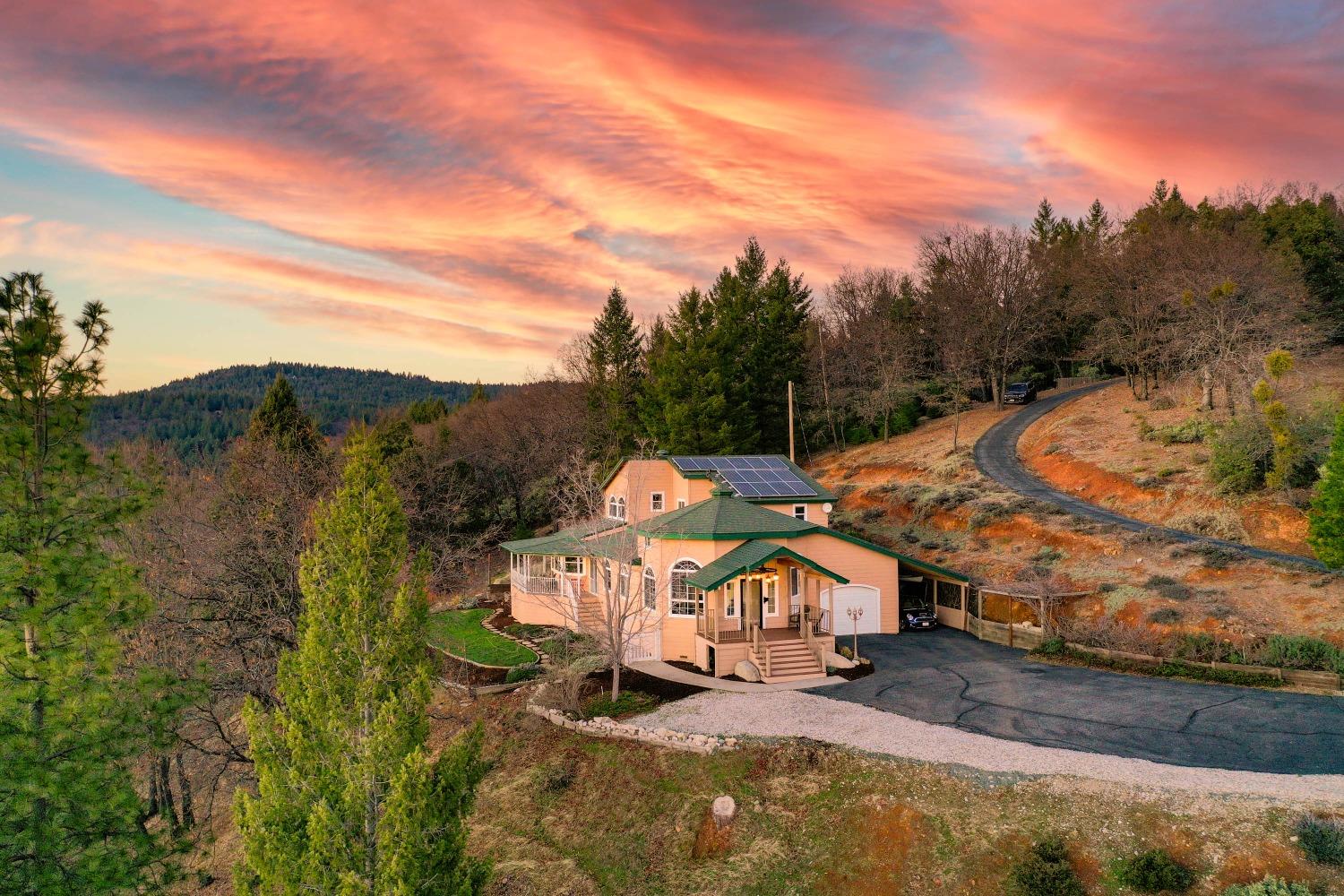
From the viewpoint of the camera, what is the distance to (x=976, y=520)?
1298 inches

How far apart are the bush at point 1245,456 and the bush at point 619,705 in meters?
24.3

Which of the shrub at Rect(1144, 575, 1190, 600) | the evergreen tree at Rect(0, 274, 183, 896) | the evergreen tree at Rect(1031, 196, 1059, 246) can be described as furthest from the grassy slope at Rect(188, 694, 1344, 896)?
the evergreen tree at Rect(1031, 196, 1059, 246)

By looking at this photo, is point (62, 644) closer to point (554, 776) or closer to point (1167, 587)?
point (554, 776)

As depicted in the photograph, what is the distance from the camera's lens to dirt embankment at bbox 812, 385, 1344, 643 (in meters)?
22.5

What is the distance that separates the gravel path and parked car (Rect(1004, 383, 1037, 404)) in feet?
143

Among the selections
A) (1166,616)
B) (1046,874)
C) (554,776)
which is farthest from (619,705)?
(1166,616)

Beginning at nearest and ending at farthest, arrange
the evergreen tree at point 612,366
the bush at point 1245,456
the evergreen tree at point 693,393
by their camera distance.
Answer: the bush at point 1245,456 < the evergreen tree at point 693,393 < the evergreen tree at point 612,366

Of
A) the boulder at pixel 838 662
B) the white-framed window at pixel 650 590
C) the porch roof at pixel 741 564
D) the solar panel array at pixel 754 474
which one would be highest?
the solar panel array at pixel 754 474

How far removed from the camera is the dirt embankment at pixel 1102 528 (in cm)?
2250

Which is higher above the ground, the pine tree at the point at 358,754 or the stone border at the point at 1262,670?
the pine tree at the point at 358,754

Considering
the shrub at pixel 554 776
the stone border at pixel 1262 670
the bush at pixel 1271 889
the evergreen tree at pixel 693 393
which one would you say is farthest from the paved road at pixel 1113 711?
the evergreen tree at pixel 693 393

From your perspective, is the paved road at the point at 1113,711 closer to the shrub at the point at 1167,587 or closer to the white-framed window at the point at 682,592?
the shrub at the point at 1167,587

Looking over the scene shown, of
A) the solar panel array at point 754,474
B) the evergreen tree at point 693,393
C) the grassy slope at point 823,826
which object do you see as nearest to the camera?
the grassy slope at point 823,826

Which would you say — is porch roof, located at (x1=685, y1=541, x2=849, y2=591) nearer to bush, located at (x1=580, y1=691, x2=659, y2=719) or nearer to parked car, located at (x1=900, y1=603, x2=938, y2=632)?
bush, located at (x1=580, y1=691, x2=659, y2=719)
